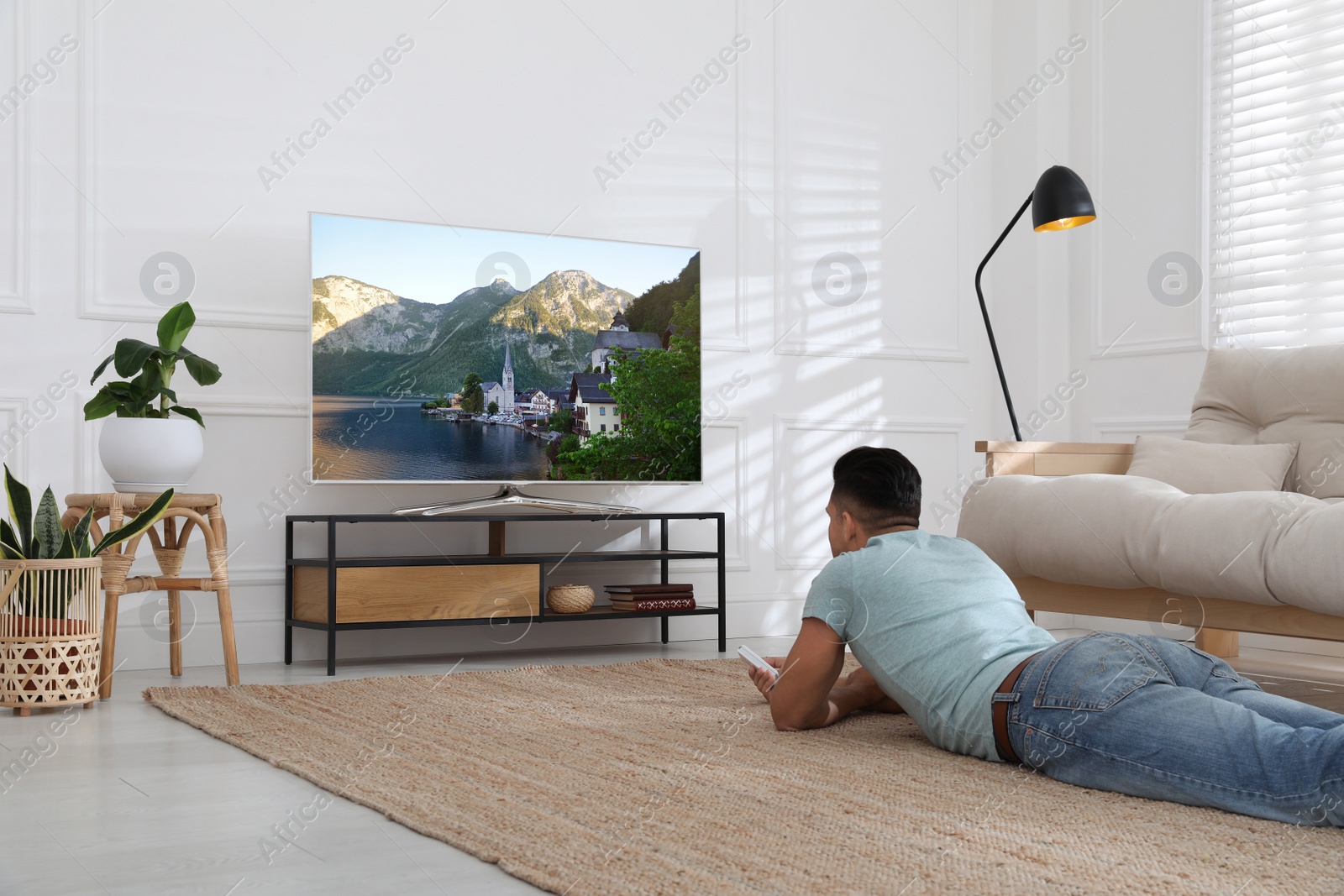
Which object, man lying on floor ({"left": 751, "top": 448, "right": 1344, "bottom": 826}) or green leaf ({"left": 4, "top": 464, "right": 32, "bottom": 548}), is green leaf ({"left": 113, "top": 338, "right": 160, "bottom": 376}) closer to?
green leaf ({"left": 4, "top": 464, "right": 32, "bottom": 548})

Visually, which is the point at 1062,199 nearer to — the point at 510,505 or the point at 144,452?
the point at 510,505

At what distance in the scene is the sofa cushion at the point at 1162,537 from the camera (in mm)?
2227

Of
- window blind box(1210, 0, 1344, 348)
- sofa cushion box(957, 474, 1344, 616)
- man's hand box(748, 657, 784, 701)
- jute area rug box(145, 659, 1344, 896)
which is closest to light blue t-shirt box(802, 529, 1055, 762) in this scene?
jute area rug box(145, 659, 1344, 896)

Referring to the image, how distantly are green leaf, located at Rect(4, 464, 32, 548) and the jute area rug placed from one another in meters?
0.52

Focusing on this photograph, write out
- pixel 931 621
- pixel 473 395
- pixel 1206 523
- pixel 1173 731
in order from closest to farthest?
pixel 1173 731 → pixel 931 621 → pixel 1206 523 → pixel 473 395

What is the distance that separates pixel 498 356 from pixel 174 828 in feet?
7.31

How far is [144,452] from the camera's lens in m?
2.87

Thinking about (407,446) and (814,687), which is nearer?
(814,687)

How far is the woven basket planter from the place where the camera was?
8.11 feet

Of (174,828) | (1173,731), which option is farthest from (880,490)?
(174,828)

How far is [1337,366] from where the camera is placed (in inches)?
125

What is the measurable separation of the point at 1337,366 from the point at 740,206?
2.10 meters

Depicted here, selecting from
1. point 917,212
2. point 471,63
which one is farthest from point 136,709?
point 917,212

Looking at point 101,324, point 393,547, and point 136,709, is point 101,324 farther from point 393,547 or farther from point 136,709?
point 136,709
